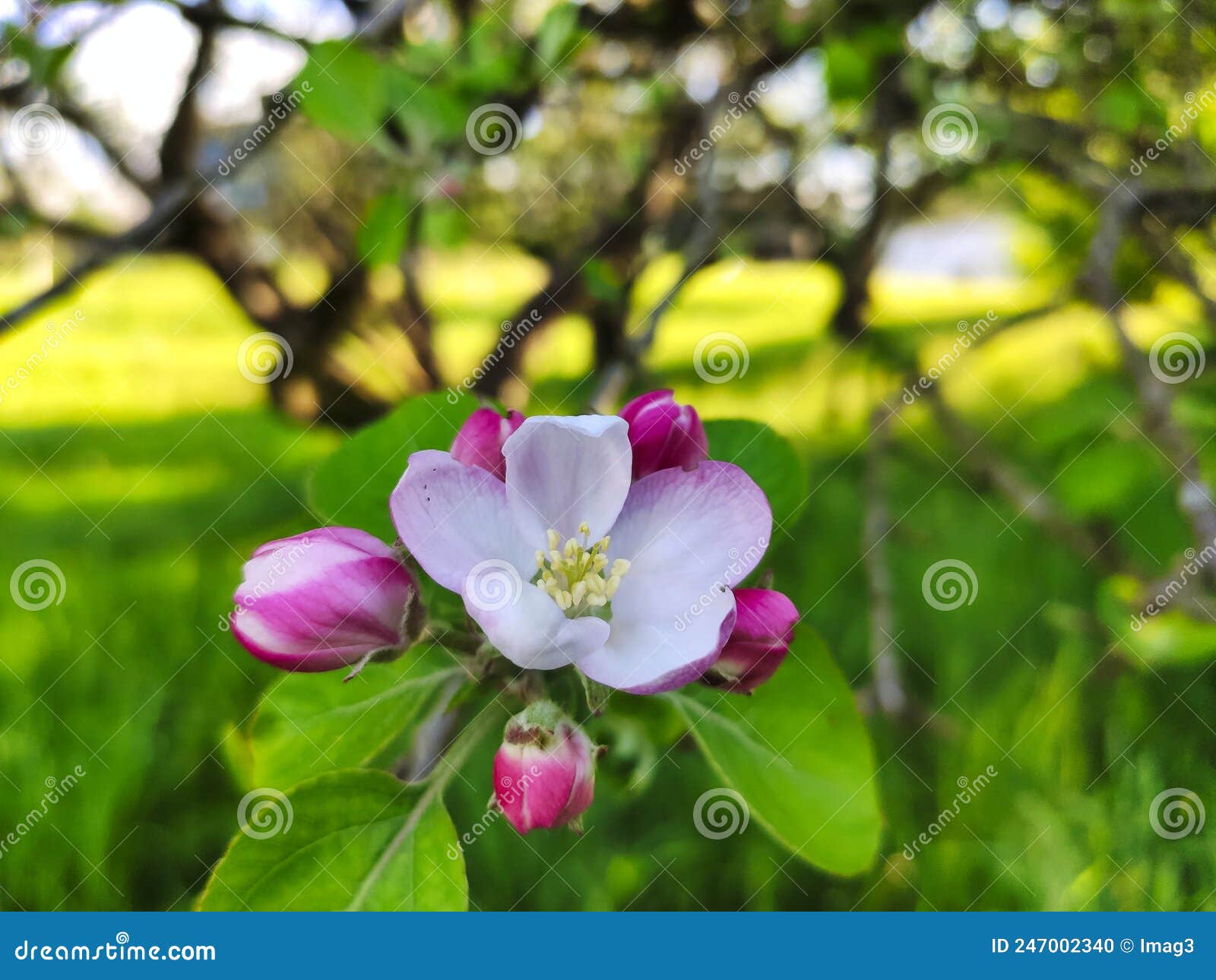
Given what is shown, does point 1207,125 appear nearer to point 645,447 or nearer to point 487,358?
point 487,358

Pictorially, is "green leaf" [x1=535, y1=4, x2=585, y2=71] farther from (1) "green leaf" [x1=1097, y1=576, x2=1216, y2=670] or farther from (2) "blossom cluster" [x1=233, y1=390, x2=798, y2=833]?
(1) "green leaf" [x1=1097, y1=576, x2=1216, y2=670]

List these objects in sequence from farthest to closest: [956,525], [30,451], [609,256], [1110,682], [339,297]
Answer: [30,451]
[956,525]
[339,297]
[609,256]
[1110,682]

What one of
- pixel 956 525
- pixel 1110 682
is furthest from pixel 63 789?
pixel 956 525

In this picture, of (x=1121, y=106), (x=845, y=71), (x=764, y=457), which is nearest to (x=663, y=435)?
(x=764, y=457)

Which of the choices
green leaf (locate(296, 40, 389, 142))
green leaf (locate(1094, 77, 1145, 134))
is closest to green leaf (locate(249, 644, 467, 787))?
green leaf (locate(296, 40, 389, 142))

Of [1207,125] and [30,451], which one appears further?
[30,451]

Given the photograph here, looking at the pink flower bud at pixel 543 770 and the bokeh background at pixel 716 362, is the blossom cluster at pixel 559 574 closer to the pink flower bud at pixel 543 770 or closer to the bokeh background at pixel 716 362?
the pink flower bud at pixel 543 770

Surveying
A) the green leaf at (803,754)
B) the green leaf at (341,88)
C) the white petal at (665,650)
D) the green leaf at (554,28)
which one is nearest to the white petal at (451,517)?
the white petal at (665,650)
